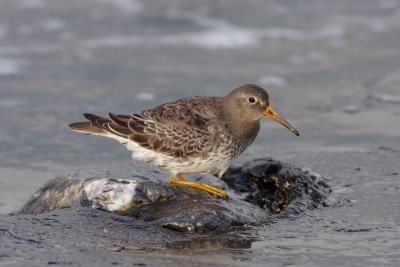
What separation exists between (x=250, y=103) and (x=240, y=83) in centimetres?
452

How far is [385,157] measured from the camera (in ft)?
30.6

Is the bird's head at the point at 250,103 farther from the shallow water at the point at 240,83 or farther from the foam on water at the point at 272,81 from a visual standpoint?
the foam on water at the point at 272,81

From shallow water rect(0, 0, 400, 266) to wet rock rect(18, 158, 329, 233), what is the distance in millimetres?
253

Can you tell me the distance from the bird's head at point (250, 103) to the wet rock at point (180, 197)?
2.22 feet

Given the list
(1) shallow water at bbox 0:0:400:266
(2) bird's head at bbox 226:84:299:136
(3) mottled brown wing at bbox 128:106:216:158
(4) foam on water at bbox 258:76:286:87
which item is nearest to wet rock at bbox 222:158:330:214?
(1) shallow water at bbox 0:0:400:266

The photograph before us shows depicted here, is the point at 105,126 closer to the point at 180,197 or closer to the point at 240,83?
the point at 180,197

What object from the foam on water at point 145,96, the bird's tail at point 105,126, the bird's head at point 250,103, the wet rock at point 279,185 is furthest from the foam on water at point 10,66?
the bird's head at point 250,103

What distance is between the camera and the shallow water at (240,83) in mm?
6941

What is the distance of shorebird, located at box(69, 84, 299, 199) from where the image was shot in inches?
296

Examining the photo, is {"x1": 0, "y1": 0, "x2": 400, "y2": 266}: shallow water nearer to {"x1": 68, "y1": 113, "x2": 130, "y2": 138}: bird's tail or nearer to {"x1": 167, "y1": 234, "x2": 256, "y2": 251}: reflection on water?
{"x1": 167, "y1": 234, "x2": 256, "y2": 251}: reflection on water

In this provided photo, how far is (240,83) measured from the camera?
12438 millimetres

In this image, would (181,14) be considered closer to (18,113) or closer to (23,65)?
(23,65)

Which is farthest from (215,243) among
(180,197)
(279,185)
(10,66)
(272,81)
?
(10,66)

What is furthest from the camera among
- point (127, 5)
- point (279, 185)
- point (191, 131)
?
point (127, 5)
